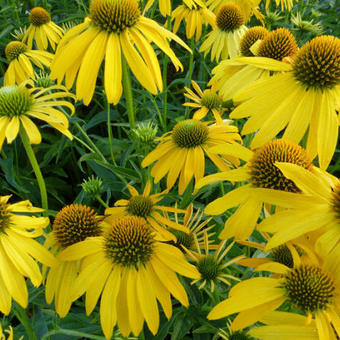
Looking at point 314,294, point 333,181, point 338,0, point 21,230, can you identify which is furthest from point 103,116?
point 338,0

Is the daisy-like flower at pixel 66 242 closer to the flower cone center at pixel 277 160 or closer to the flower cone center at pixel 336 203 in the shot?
the flower cone center at pixel 277 160

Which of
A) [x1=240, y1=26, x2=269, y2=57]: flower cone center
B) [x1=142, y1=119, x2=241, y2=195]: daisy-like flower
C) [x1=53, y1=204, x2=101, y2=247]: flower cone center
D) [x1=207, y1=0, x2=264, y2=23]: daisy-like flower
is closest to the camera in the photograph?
[x1=53, y1=204, x2=101, y2=247]: flower cone center

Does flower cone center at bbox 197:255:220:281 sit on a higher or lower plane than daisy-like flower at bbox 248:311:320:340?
lower

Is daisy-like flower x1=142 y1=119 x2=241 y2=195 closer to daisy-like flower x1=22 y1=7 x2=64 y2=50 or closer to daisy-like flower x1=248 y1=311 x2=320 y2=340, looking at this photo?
daisy-like flower x1=248 y1=311 x2=320 y2=340

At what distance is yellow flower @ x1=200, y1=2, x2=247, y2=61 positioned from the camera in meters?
2.46

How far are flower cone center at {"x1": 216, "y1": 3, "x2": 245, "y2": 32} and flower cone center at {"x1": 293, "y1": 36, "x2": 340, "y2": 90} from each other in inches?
52.5

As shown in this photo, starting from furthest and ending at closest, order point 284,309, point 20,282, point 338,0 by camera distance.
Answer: point 338,0 < point 284,309 < point 20,282

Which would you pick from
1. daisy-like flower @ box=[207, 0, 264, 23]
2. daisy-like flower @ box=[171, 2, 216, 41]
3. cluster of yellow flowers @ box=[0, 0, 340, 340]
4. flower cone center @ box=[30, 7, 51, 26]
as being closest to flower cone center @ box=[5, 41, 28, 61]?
flower cone center @ box=[30, 7, 51, 26]

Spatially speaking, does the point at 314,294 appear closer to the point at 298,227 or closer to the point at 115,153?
the point at 298,227

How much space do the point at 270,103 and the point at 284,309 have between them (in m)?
0.59

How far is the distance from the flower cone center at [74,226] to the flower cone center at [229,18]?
5.53 ft

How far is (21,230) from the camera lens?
114 cm

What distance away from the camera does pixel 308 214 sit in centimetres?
96

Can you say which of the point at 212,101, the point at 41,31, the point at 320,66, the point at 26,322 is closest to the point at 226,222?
the point at 320,66
